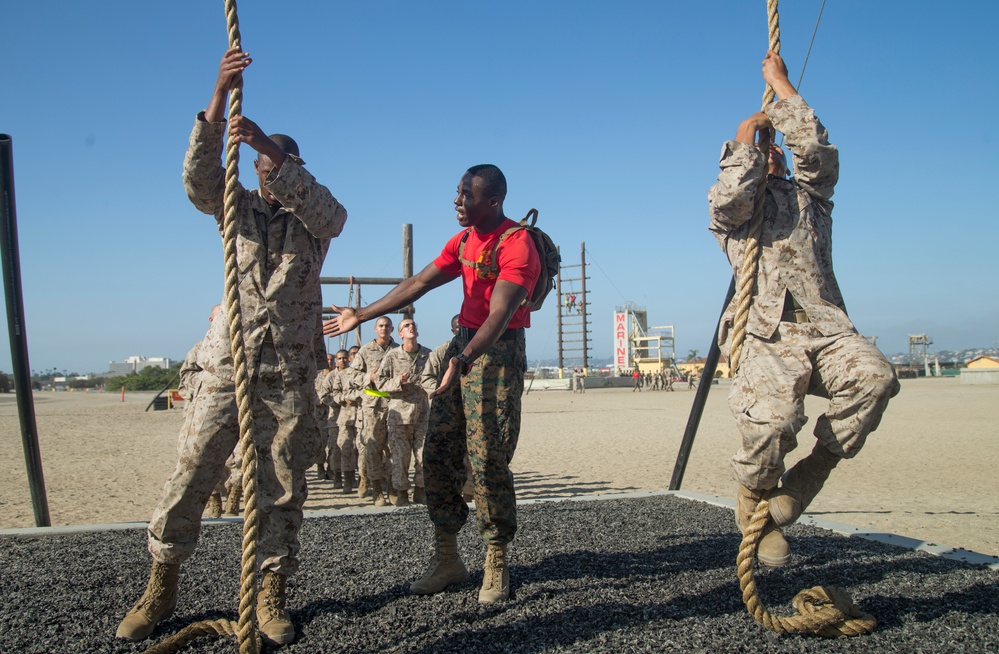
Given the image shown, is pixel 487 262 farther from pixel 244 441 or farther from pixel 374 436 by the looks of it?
pixel 374 436

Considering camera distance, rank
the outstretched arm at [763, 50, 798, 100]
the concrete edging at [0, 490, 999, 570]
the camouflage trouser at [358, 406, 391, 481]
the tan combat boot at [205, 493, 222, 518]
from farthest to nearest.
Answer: the camouflage trouser at [358, 406, 391, 481] → the tan combat boot at [205, 493, 222, 518] → the concrete edging at [0, 490, 999, 570] → the outstretched arm at [763, 50, 798, 100]

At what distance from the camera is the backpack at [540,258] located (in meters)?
3.86

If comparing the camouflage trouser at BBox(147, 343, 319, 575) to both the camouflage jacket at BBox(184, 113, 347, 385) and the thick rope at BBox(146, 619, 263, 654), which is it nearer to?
the camouflage jacket at BBox(184, 113, 347, 385)

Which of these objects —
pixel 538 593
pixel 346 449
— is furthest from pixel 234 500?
pixel 538 593

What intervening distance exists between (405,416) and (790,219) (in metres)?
6.35

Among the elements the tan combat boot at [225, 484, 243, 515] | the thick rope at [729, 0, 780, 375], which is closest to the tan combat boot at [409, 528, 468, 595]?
the thick rope at [729, 0, 780, 375]

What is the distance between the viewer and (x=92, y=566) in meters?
4.12

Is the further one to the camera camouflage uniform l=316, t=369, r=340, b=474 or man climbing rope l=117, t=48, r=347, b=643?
camouflage uniform l=316, t=369, r=340, b=474

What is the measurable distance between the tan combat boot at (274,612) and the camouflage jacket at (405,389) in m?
5.83

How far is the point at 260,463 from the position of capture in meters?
3.28

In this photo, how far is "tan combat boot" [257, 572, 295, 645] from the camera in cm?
299

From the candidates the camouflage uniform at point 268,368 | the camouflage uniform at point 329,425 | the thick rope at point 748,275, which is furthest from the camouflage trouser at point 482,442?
the camouflage uniform at point 329,425

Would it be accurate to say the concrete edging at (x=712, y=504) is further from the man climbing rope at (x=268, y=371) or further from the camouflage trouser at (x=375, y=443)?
the camouflage trouser at (x=375, y=443)

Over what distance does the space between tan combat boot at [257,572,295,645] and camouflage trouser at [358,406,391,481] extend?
608 cm
